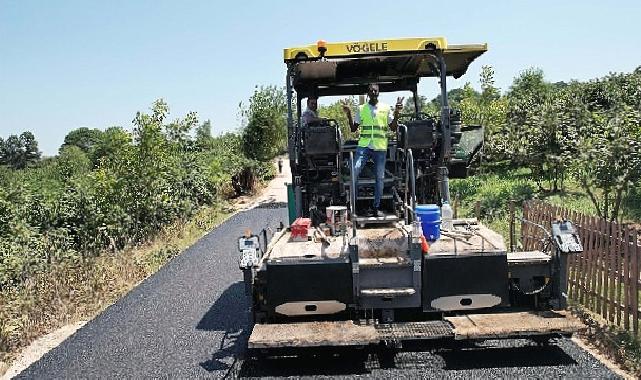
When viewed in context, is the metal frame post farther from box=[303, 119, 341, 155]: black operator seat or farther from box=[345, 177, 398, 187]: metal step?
box=[303, 119, 341, 155]: black operator seat

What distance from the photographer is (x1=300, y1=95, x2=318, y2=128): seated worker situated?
7.08 metres

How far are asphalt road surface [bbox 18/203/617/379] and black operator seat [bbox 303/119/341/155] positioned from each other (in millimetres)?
Answer: 2150

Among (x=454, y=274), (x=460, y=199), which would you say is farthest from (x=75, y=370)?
(x=460, y=199)

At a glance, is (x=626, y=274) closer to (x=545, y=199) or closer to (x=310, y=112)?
(x=310, y=112)

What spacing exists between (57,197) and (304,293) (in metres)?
11.6

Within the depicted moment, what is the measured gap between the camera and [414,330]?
16.3 feet

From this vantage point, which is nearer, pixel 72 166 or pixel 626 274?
pixel 626 274

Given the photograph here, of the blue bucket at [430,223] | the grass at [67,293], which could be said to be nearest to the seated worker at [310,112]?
the blue bucket at [430,223]

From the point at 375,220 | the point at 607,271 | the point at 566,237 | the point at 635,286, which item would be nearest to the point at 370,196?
the point at 375,220

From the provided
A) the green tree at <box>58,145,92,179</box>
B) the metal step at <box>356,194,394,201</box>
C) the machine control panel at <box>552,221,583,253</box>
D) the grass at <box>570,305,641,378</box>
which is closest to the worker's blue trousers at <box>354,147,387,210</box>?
the metal step at <box>356,194,394,201</box>

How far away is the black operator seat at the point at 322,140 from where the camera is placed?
20.8 feet

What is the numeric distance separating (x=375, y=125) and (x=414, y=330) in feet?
7.45

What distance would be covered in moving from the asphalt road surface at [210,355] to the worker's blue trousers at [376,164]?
1.68 meters

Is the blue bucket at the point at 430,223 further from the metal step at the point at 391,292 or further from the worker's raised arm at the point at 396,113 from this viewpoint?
the worker's raised arm at the point at 396,113
